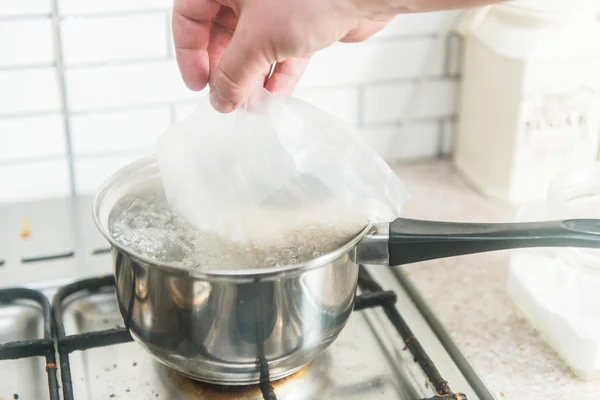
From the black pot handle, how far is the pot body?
45 millimetres

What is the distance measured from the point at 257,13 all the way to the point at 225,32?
181 mm

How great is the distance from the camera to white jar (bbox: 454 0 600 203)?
0.77 metres

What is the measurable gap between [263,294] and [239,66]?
155mm

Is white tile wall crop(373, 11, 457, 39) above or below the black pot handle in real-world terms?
above

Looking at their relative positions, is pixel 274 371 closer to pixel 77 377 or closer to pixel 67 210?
pixel 77 377

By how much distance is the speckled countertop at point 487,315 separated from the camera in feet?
1.97

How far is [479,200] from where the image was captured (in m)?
0.88

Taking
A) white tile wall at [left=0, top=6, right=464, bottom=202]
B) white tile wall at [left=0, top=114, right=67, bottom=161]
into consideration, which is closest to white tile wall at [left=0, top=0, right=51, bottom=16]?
white tile wall at [left=0, top=6, right=464, bottom=202]

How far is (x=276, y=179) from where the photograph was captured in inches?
21.8

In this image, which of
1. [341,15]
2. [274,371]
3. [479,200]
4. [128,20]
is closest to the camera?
[341,15]

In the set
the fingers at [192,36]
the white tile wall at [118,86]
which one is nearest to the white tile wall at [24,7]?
the white tile wall at [118,86]

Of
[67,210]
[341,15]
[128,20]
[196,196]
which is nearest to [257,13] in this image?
[341,15]

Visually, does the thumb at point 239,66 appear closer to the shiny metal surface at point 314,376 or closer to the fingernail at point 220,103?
the fingernail at point 220,103

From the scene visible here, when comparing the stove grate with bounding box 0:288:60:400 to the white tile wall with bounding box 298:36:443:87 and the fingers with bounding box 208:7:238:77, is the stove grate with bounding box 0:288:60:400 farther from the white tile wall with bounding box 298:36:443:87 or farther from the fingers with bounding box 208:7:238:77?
the white tile wall with bounding box 298:36:443:87
